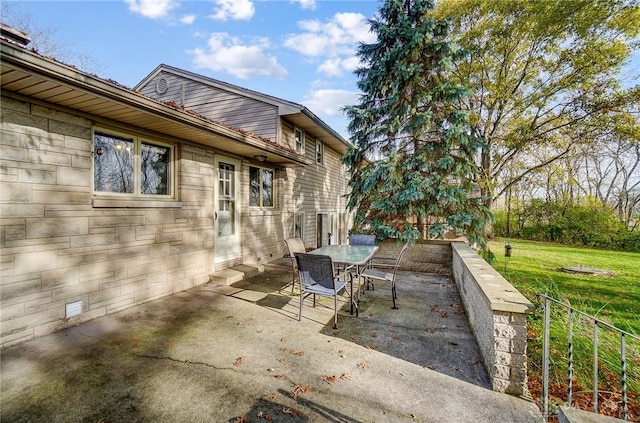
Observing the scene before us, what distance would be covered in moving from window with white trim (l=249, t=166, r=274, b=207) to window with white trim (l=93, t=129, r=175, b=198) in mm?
2586

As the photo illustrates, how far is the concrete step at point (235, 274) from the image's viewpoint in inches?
232

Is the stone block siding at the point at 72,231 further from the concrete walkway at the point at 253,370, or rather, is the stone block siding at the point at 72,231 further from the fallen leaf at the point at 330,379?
the fallen leaf at the point at 330,379

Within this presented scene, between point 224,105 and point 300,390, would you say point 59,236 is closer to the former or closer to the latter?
point 300,390

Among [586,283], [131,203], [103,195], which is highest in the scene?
[103,195]

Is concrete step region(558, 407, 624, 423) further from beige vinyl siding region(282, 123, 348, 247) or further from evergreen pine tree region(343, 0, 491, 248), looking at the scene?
beige vinyl siding region(282, 123, 348, 247)

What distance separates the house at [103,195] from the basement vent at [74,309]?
1 cm

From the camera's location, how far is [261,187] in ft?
26.4

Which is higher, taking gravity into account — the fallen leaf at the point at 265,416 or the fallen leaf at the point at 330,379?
the fallen leaf at the point at 265,416

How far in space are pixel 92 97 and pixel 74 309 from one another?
110 inches

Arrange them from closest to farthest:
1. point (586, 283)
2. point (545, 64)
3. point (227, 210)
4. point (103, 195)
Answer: point (103, 195) < point (227, 210) < point (586, 283) < point (545, 64)

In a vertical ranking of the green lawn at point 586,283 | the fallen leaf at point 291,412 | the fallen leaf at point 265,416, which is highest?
the fallen leaf at point 265,416

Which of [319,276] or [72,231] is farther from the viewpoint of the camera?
[319,276]

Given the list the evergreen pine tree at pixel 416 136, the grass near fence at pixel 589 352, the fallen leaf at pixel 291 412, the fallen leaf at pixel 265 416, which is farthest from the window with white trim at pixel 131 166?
the grass near fence at pixel 589 352

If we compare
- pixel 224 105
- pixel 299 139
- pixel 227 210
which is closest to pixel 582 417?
pixel 227 210
